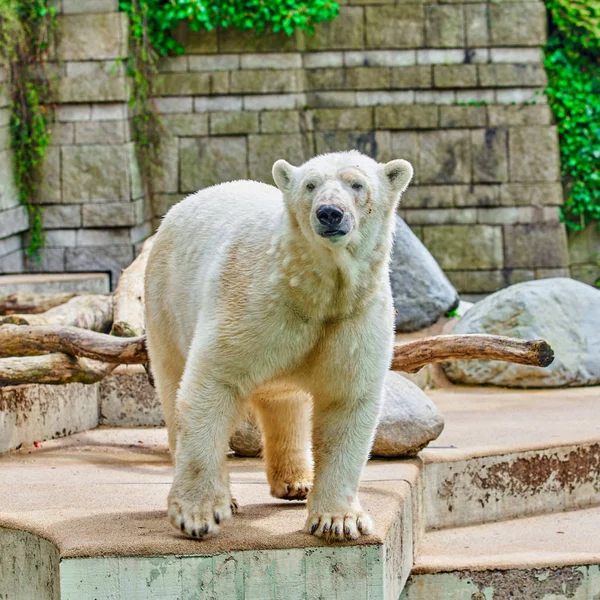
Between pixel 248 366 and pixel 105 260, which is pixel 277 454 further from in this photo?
pixel 105 260

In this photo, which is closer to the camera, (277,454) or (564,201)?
(277,454)

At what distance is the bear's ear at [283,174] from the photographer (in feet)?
10.6

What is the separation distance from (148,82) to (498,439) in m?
5.07

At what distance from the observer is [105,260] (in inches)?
360

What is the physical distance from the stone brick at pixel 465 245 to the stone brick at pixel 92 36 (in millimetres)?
2939

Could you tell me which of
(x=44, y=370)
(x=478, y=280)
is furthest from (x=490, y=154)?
(x=44, y=370)

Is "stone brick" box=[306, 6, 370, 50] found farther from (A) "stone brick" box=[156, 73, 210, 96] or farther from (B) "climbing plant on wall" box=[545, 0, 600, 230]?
(B) "climbing plant on wall" box=[545, 0, 600, 230]

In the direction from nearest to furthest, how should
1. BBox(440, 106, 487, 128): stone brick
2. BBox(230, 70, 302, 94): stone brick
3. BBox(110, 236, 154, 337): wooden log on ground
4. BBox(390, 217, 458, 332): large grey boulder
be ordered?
BBox(110, 236, 154, 337): wooden log on ground
BBox(390, 217, 458, 332): large grey boulder
BBox(230, 70, 302, 94): stone brick
BBox(440, 106, 487, 128): stone brick

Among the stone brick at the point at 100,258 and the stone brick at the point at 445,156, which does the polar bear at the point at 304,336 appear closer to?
the stone brick at the point at 100,258

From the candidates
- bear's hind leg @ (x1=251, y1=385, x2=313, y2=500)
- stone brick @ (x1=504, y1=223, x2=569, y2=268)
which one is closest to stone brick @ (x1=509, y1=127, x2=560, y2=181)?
stone brick @ (x1=504, y1=223, x2=569, y2=268)

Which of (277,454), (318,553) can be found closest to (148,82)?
(277,454)

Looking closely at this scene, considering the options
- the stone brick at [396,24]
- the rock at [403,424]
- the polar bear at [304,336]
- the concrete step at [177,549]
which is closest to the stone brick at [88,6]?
the stone brick at [396,24]

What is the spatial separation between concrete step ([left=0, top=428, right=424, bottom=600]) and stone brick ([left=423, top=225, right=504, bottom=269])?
5.15 meters

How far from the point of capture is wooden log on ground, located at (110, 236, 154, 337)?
607cm
